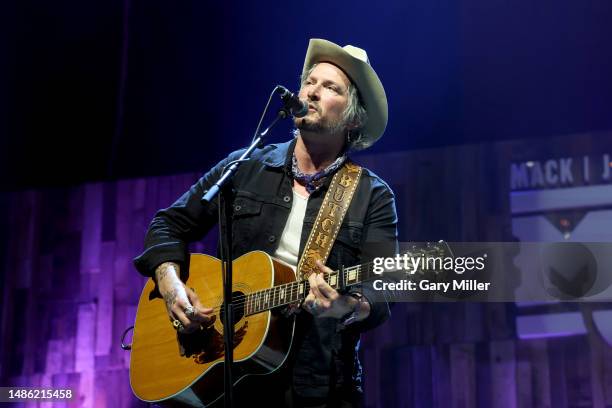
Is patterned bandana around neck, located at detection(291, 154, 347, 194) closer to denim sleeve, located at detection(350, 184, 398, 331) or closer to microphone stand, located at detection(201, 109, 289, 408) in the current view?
denim sleeve, located at detection(350, 184, 398, 331)

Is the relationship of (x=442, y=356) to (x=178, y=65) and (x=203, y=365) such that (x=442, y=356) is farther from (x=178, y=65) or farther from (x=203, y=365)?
(x=178, y=65)

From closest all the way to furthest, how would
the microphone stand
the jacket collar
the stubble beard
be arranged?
1. the microphone stand
2. the stubble beard
3. the jacket collar

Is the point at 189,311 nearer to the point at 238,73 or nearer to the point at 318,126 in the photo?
the point at 318,126

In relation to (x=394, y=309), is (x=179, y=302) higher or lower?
lower

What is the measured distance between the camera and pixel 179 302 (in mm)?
3273

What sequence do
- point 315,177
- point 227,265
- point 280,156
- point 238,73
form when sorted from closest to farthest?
point 227,265 < point 315,177 < point 280,156 < point 238,73

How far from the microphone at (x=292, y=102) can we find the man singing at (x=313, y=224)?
19 centimetres

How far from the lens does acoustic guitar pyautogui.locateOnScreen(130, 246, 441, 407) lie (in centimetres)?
305

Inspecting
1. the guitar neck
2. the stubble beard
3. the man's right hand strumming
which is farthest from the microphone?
the man's right hand strumming

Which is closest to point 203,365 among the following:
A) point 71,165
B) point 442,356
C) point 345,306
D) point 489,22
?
point 345,306

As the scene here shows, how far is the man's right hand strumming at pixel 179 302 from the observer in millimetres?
3232

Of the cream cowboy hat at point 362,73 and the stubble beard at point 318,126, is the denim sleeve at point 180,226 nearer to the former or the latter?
the stubble beard at point 318,126

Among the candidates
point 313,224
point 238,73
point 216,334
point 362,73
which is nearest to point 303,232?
point 313,224

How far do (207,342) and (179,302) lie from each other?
0.20m
